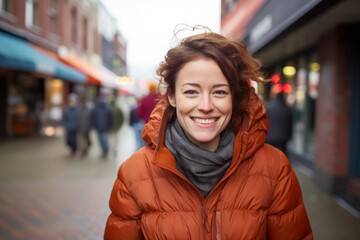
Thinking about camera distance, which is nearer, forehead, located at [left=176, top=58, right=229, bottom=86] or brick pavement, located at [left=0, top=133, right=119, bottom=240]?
forehead, located at [left=176, top=58, right=229, bottom=86]

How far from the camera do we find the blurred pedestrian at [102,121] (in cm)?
1193

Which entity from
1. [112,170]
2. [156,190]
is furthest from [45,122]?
[156,190]

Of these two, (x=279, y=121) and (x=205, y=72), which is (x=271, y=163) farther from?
(x=279, y=121)

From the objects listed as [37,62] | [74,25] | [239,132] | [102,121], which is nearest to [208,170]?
[239,132]

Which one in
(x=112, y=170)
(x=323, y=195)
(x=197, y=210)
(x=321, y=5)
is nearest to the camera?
(x=197, y=210)

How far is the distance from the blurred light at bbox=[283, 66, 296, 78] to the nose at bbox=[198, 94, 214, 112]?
10.3 m

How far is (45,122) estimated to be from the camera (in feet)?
62.8

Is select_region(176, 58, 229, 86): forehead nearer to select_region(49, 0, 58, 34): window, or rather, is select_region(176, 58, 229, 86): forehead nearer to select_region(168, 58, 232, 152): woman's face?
select_region(168, 58, 232, 152): woman's face

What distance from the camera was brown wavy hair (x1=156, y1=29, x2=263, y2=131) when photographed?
188 centimetres

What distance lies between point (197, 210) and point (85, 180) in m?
6.74

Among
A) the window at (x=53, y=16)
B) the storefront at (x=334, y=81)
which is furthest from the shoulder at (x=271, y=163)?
the window at (x=53, y=16)

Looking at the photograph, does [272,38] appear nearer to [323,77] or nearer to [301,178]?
[323,77]

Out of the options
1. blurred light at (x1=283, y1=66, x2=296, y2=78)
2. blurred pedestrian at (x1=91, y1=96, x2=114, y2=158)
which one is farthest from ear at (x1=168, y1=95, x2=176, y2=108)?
blurred light at (x1=283, y1=66, x2=296, y2=78)

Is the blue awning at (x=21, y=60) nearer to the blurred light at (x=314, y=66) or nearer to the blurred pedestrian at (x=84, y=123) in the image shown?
the blurred pedestrian at (x=84, y=123)
